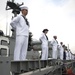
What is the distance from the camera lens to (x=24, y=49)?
6531mm

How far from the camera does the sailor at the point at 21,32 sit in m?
6.29

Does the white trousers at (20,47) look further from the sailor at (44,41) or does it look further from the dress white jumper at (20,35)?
the sailor at (44,41)

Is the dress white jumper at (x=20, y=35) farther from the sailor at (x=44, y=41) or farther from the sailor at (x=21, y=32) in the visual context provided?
the sailor at (x=44, y=41)

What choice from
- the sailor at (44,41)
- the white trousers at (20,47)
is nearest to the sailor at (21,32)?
the white trousers at (20,47)

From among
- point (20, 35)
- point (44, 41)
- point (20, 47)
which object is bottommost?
point (20, 47)

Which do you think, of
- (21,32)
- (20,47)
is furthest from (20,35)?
(20,47)

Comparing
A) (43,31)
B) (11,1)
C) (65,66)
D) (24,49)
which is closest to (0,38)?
(24,49)

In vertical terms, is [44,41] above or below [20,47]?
above

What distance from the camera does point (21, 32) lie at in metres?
6.42

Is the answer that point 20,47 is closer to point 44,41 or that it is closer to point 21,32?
point 21,32

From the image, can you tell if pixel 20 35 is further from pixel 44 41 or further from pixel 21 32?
pixel 44 41

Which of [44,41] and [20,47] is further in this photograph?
[44,41]

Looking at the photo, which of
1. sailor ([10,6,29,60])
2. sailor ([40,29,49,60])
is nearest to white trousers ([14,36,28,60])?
sailor ([10,6,29,60])

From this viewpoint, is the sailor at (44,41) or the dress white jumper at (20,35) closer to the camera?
the dress white jumper at (20,35)
